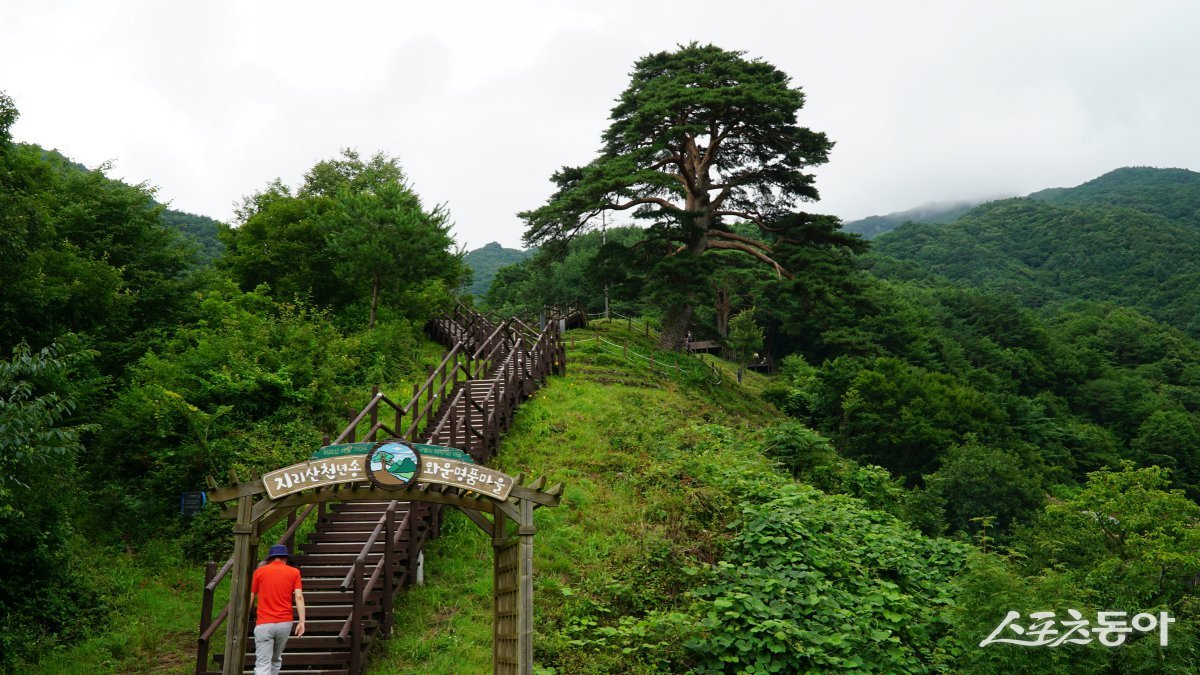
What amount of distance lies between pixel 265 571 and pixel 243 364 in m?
8.33

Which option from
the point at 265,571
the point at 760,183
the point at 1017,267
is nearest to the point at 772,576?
the point at 265,571

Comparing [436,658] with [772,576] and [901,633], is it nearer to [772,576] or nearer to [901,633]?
[772,576]

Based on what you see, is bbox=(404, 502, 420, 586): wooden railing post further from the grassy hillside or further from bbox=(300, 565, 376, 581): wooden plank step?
bbox=(300, 565, 376, 581): wooden plank step

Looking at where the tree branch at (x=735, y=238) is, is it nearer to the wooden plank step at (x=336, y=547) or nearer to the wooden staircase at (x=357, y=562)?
the wooden staircase at (x=357, y=562)

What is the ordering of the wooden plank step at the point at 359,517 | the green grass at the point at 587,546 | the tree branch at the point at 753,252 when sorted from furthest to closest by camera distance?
the tree branch at the point at 753,252 < the wooden plank step at the point at 359,517 < the green grass at the point at 587,546

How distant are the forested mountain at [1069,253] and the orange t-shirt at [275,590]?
3659 inches

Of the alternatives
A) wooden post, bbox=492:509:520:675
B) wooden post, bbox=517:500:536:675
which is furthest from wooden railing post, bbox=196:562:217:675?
wooden post, bbox=517:500:536:675

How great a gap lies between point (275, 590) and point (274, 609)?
0.18 m

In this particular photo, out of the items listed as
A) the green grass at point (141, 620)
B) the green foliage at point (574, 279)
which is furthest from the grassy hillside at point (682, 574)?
the green foliage at point (574, 279)

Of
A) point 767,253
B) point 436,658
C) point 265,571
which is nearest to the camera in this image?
point 265,571

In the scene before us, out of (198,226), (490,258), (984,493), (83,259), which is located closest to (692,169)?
(984,493)

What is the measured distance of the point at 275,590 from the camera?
291 inches

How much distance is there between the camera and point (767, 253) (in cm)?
2953

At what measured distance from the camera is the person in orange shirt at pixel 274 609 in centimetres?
729
